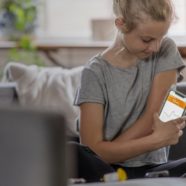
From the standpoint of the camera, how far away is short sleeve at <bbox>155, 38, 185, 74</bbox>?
160 cm

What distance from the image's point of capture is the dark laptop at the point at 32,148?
58 centimetres

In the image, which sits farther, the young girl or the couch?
the couch

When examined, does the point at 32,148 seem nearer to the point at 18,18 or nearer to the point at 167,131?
the point at 167,131

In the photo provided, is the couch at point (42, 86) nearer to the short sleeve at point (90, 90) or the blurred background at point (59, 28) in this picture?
the blurred background at point (59, 28)

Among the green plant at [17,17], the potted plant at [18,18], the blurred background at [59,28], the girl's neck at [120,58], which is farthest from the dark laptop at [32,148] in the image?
the green plant at [17,17]

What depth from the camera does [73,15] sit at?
10.4 ft

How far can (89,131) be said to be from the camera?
1.56m

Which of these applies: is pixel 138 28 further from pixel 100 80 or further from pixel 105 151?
pixel 105 151

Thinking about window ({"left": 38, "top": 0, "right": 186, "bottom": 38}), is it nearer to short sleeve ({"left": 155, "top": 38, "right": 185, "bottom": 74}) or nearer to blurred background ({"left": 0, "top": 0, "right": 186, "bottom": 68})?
blurred background ({"left": 0, "top": 0, "right": 186, "bottom": 68})

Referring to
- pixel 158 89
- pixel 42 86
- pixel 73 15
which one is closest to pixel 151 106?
pixel 158 89

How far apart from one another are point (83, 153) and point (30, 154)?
80 centimetres

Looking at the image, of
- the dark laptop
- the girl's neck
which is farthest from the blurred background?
the dark laptop

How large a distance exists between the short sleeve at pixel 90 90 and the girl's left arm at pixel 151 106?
0.37ft

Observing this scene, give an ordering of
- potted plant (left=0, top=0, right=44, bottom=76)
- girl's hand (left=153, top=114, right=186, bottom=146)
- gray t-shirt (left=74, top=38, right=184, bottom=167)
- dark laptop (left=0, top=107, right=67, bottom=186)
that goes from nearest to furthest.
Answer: dark laptop (left=0, top=107, right=67, bottom=186) → girl's hand (left=153, top=114, right=186, bottom=146) → gray t-shirt (left=74, top=38, right=184, bottom=167) → potted plant (left=0, top=0, right=44, bottom=76)
